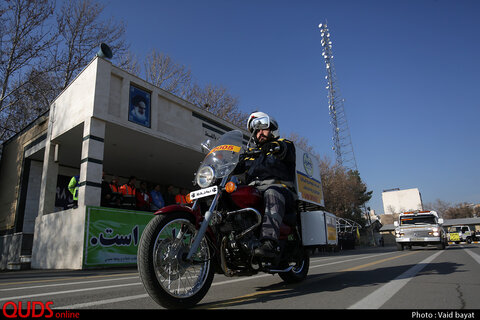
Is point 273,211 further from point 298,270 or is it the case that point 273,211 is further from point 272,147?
point 298,270

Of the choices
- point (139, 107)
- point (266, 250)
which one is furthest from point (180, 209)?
point (139, 107)

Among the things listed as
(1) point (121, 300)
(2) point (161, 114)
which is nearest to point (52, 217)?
(2) point (161, 114)

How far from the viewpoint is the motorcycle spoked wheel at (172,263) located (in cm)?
236

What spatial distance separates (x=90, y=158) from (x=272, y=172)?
7.93 m

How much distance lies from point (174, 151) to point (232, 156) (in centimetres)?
1098

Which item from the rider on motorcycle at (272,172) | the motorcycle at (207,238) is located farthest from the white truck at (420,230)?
the motorcycle at (207,238)

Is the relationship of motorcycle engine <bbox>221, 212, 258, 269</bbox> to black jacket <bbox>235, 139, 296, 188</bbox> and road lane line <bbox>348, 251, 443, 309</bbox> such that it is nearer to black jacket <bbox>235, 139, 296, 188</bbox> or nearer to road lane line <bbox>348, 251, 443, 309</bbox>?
black jacket <bbox>235, 139, 296, 188</bbox>

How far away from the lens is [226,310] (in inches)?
94.4

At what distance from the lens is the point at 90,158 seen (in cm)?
980

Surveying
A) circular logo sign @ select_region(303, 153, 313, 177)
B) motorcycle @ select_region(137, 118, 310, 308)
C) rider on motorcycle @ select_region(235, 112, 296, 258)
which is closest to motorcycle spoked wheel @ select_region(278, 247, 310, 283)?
motorcycle @ select_region(137, 118, 310, 308)

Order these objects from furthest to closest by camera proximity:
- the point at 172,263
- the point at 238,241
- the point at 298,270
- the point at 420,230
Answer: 1. the point at 420,230
2. the point at 298,270
3. the point at 238,241
4. the point at 172,263

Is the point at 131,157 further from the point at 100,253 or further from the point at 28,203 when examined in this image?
the point at 100,253

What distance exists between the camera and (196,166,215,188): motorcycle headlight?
3070 mm

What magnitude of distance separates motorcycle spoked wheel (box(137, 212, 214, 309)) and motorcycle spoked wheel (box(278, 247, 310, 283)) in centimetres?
160
